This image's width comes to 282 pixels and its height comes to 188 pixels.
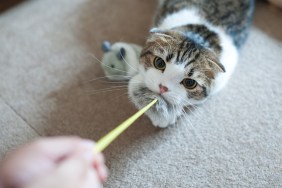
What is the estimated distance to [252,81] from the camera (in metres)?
1.35

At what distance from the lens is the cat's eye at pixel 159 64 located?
3.46 ft

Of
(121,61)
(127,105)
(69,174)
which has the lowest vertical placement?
(127,105)

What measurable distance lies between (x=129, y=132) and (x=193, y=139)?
253 mm

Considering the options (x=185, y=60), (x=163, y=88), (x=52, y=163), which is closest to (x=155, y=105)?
(x=163, y=88)

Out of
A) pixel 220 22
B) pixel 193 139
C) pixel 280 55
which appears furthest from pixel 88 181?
pixel 280 55

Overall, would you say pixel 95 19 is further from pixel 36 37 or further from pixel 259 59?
pixel 259 59

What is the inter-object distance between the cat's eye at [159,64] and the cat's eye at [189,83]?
3.4 inches

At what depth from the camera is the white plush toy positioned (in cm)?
124

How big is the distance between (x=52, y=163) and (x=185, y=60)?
0.57 meters

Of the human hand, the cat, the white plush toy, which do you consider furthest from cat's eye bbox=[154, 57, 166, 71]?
the human hand

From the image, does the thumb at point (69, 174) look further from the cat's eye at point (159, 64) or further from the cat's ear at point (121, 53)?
the cat's ear at point (121, 53)

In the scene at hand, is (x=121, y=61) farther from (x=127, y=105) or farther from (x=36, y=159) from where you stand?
(x=36, y=159)

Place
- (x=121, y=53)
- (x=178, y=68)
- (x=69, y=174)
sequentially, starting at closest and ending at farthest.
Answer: (x=69, y=174) → (x=178, y=68) → (x=121, y=53)

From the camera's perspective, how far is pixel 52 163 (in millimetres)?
638
